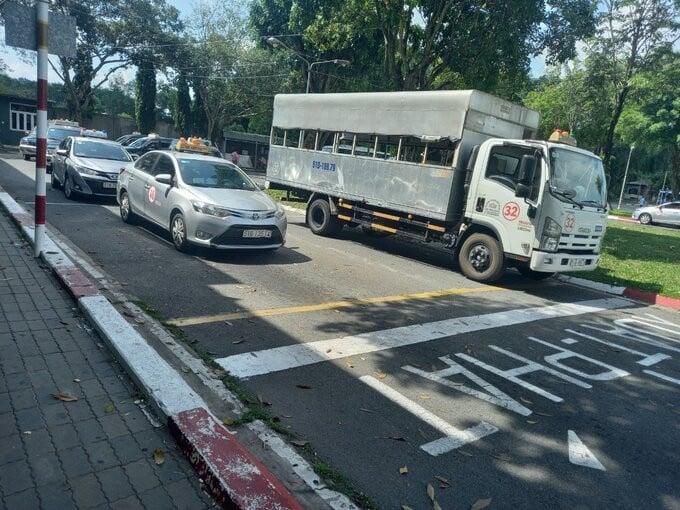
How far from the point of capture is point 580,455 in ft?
12.1

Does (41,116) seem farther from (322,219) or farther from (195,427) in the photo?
(322,219)

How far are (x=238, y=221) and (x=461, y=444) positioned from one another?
549 cm

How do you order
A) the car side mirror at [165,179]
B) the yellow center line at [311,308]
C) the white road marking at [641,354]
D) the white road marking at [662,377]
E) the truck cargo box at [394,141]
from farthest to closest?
the truck cargo box at [394,141] → the car side mirror at [165,179] → the white road marking at [641,354] → the yellow center line at [311,308] → the white road marking at [662,377]

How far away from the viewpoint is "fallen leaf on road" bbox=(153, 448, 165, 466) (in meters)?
3.03

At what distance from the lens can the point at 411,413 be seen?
3996 mm

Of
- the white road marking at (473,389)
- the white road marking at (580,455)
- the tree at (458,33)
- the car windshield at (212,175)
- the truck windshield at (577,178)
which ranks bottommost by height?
the white road marking at (580,455)

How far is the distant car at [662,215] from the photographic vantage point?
2812 cm

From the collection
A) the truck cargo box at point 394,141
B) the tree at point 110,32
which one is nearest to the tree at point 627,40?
the truck cargo box at point 394,141

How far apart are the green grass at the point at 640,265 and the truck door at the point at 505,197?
3.05m

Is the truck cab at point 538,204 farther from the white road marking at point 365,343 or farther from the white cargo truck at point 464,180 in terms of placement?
the white road marking at point 365,343

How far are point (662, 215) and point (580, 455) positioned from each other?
2996 centimetres

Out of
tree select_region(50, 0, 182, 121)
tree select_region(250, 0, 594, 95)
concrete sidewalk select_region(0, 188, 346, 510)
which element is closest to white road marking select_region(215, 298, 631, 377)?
concrete sidewalk select_region(0, 188, 346, 510)

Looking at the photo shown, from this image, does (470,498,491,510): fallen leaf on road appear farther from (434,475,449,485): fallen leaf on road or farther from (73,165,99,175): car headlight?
(73,165,99,175): car headlight

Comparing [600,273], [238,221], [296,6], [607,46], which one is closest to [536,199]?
[600,273]
